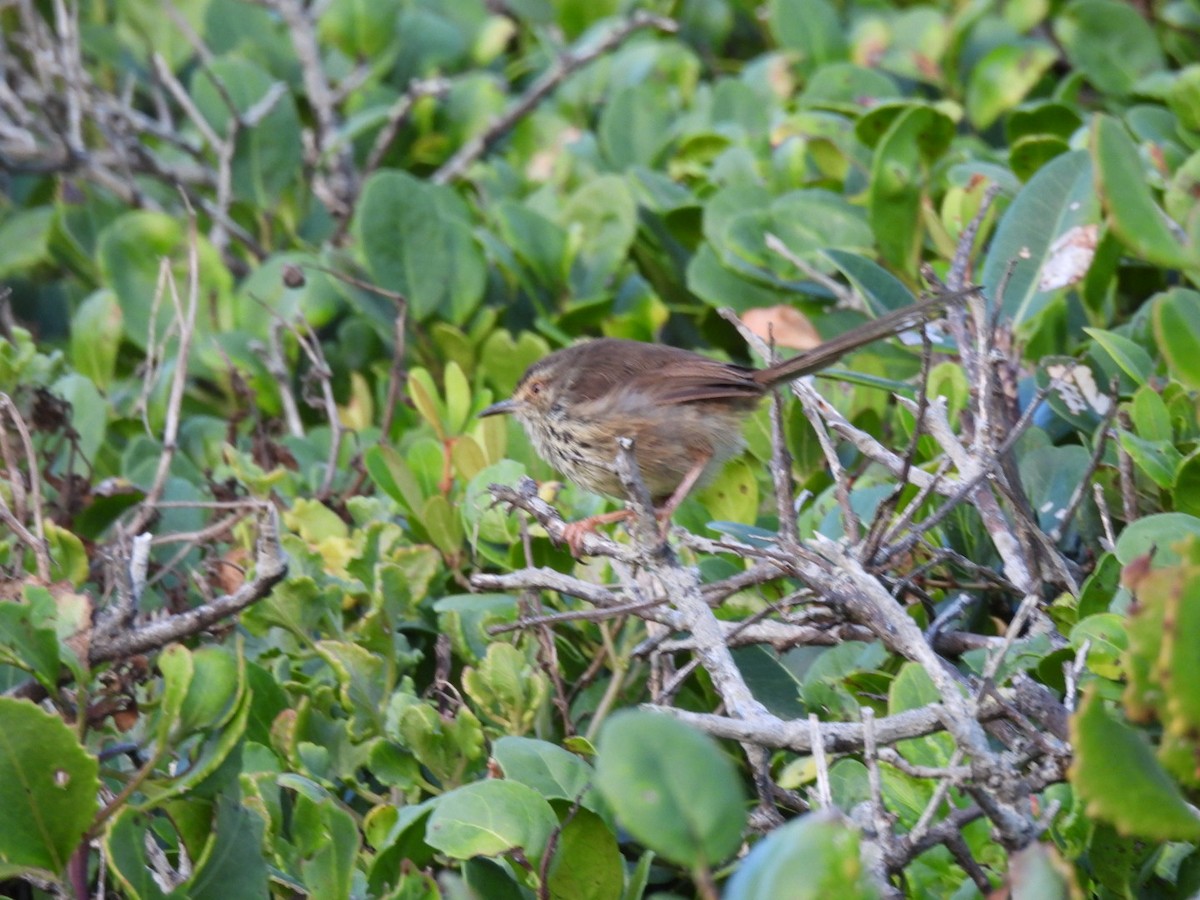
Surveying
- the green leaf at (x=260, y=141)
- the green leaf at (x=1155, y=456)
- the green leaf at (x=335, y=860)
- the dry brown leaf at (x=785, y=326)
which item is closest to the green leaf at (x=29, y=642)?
the green leaf at (x=335, y=860)

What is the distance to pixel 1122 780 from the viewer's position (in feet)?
6.21

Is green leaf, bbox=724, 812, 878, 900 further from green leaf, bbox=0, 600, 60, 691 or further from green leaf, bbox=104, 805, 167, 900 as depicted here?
green leaf, bbox=0, 600, 60, 691

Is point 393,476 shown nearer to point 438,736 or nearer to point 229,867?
point 438,736


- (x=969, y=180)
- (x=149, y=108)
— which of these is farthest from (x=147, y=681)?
(x=149, y=108)

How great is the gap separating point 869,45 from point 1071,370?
2.96 meters

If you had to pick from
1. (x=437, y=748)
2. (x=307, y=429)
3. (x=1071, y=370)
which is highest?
(x=1071, y=370)

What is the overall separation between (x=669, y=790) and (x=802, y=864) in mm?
179

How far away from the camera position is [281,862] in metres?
2.90

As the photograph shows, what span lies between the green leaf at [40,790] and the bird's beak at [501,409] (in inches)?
75.9

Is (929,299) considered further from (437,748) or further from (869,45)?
(869,45)

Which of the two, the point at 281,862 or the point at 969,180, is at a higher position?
the point at 969,180

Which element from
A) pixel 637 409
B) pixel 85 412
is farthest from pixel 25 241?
pixel 637 409

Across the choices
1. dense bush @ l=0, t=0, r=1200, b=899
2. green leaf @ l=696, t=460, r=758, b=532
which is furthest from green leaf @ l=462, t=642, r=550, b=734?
green leaf @ l=696, t=460, r=758, b=532

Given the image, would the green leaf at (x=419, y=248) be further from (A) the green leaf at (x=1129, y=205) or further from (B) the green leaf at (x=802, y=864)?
(B) the green leaf at (x=802, y=864)
